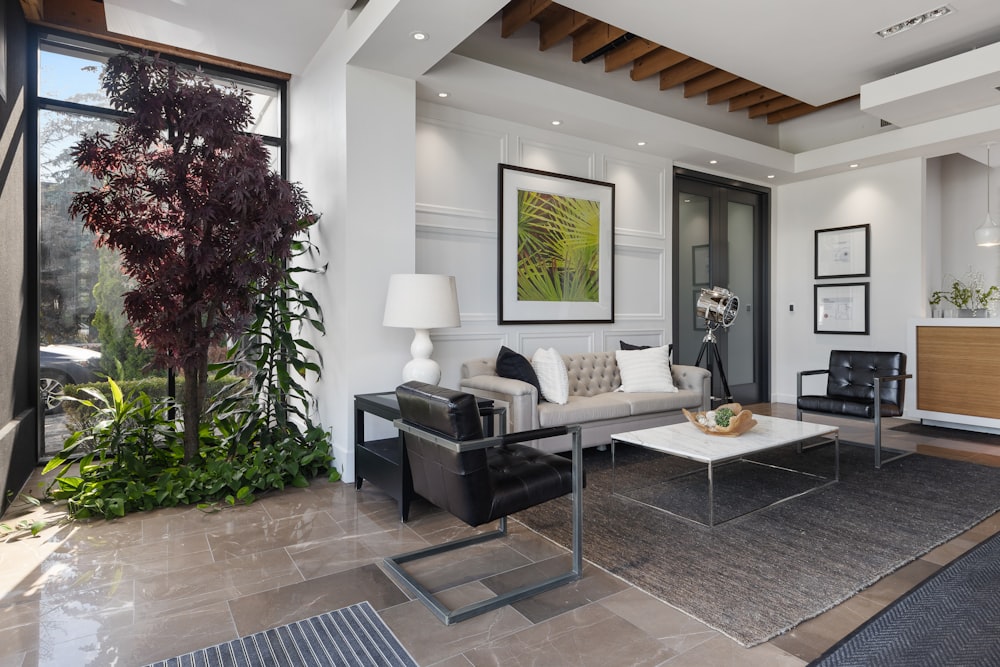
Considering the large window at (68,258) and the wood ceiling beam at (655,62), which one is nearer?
the large window at (68,258)

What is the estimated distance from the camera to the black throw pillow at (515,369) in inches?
163

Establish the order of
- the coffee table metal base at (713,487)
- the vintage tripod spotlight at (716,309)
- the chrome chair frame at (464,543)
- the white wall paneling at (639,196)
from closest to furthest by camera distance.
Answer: the chrome chair frame at (464,543)
the coffee table metal base at (713,487)
the white wall paneling at (639,196)
the vintage tripod spotlight at (716,309)

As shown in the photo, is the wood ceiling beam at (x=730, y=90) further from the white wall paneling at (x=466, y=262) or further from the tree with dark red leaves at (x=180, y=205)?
the tree with dark red leaves at (x=180, y=205)

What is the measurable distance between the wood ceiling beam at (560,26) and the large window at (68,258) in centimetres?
237

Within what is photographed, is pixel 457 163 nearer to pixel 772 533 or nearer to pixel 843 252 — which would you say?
pixel 772 533

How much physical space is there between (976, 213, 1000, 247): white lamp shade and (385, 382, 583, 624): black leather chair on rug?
555 centimetres

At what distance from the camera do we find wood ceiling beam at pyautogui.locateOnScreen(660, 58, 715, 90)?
5079mm

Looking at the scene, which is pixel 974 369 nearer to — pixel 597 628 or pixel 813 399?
pixel 813 399

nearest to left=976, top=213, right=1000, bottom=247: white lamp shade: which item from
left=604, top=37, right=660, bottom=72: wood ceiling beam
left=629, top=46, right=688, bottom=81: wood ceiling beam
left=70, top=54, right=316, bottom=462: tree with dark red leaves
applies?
left=629, top=46, right=688, bottom=81: wood ceiling beam

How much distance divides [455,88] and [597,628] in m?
3.56

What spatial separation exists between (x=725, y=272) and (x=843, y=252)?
131cm

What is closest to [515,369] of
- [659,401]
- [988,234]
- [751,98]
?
[659,401]

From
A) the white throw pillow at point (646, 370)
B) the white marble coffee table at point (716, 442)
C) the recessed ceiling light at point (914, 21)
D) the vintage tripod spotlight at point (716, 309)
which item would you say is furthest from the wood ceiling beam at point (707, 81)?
Result: the white marble coffee table at point (716, 442)

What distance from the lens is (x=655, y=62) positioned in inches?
197
